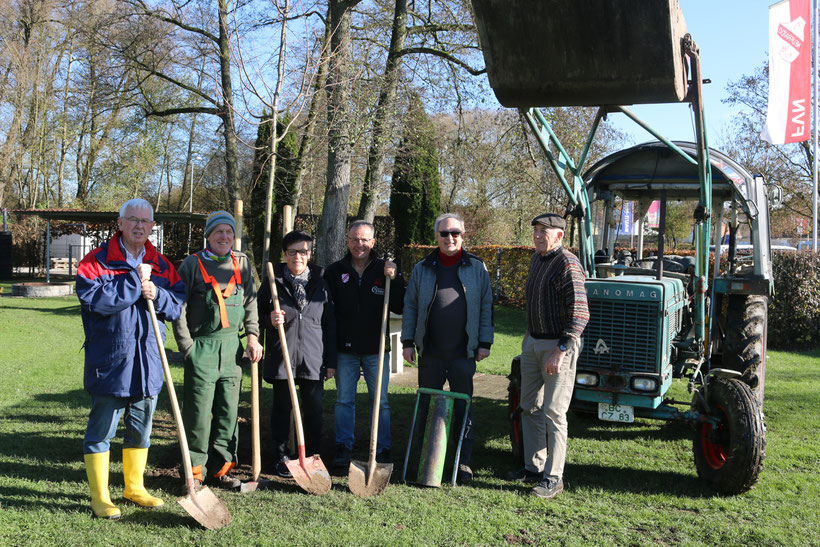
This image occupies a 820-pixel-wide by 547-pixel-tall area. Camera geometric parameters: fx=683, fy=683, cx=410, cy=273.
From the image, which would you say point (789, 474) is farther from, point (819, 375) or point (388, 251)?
point (388, 251)

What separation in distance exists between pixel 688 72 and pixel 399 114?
6.62 meters

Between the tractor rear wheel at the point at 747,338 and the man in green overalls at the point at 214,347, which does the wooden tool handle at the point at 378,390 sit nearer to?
the man in green overalls at the point at 214,347

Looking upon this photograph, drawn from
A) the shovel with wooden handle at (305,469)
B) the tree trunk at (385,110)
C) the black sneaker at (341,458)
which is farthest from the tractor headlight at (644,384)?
the tree trunk at (385,110)

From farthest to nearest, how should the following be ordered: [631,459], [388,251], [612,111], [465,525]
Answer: [388,251]
[631,459]
[612,111]
[465,525]

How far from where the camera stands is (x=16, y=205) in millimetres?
35656

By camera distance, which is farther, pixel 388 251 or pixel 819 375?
pixel 388 251

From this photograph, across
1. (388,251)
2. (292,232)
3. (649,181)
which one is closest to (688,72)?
(649,181)

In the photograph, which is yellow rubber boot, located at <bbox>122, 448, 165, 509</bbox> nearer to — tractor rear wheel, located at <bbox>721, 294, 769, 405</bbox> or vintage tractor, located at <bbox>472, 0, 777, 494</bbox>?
vintage tractor, located at <bbox>472, 0, 777, 494</bbox>

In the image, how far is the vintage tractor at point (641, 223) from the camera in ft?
12.3

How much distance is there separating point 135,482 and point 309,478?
1.05 meters

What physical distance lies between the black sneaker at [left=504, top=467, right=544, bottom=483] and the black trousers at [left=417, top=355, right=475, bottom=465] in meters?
0.33

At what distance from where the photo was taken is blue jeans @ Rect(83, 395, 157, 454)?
402 centimetres

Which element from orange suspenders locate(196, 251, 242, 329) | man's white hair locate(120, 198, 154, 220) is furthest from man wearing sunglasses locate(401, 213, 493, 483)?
man's white hair locate(120, 198, 154, 220)

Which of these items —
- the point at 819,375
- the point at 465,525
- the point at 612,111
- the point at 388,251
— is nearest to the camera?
the point at 465,525
